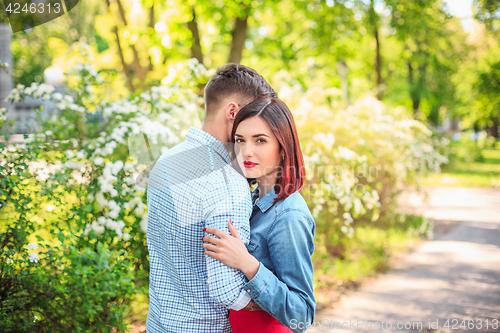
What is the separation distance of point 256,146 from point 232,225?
46 centimetres

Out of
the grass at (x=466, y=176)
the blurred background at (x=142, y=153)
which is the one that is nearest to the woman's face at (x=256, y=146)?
the blurred background at (x=142, y=153)

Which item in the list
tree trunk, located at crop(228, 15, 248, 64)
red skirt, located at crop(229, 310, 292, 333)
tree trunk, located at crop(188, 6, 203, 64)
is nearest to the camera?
red skirt, located at crop(229, 310, 292, 333)

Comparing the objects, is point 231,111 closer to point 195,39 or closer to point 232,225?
point 232,225

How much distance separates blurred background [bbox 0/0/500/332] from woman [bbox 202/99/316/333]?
4.36ft

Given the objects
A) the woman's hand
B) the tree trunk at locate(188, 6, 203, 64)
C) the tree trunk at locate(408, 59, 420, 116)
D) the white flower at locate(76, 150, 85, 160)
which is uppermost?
the tree trunk at locate(408, 59, 420, 116)

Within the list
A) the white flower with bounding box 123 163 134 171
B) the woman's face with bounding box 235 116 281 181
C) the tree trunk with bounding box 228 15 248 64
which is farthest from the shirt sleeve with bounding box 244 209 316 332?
the tree trunk with bounding box 228 15 248 64

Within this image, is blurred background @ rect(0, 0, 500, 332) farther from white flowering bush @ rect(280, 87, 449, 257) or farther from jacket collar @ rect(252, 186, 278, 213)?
jacket collar @ rect(252, 186, 278, 213)

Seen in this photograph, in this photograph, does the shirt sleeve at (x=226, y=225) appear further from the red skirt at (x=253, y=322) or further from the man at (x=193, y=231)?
the red skirt at (x=253, y=322)

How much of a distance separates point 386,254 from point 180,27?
593cm

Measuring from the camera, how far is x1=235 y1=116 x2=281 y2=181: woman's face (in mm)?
1815

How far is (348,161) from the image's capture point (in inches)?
183

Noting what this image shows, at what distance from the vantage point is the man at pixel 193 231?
154 cm

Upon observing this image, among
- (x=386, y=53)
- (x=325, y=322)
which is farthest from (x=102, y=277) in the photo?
(x=386, y=53)

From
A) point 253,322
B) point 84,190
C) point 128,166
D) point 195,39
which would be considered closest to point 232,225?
point 253,322
